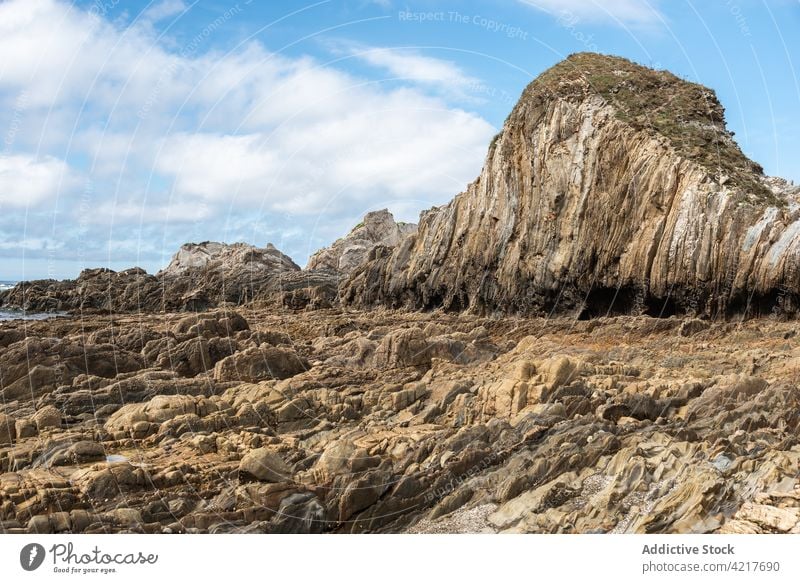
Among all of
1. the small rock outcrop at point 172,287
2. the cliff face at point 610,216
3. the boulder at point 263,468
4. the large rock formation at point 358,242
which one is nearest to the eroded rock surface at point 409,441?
the boulder at point 263,468

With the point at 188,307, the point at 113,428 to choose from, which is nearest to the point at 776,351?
the point at 113,428

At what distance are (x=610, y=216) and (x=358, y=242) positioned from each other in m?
63.8

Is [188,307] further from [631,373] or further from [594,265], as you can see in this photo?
[631,373]

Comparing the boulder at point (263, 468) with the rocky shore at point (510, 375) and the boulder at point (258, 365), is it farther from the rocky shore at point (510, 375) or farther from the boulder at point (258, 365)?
the boulder at point (258, 365)

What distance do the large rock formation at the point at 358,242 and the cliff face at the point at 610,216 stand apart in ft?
117

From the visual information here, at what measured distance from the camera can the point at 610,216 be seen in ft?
171

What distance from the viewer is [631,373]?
100 ft

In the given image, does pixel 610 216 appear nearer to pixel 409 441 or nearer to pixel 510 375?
pixel 510 375

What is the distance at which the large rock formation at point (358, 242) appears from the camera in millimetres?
104500

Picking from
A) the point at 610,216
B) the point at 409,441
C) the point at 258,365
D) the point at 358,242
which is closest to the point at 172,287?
the point at 358,242

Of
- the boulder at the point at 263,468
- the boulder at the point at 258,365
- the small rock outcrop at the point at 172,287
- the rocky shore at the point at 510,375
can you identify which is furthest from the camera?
the small rock outcrop at the point at 172,287

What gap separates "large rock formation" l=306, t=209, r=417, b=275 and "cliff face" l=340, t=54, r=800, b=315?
35.6 metres

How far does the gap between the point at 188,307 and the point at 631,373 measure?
58.1 m

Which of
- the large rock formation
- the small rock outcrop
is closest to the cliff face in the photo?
the small rock outcrop
